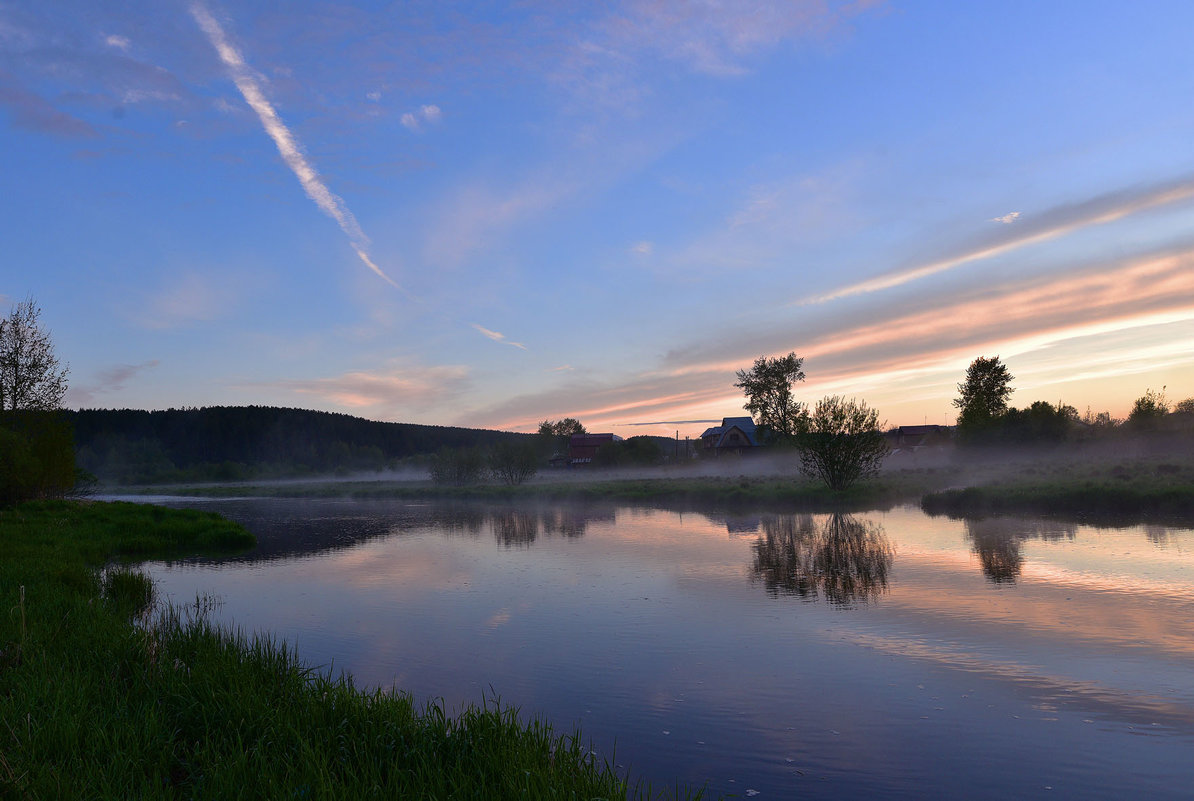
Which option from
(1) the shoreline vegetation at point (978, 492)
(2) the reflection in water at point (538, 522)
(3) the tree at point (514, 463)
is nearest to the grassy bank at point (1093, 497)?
(1) the shoreline vegetation at point (978, 492)

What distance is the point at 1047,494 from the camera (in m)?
31.9

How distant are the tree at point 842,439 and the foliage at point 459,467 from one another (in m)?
44.4

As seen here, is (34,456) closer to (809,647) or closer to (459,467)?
(809,647)

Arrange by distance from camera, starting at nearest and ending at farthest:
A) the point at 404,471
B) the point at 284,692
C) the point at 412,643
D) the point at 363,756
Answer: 1. the point at 363,756
2. the point at 284,692
3. the point at 412,643
4. the point at 404,471

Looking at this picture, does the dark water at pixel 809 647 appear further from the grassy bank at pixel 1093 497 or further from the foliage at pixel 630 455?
the foliage at pixel 630 455

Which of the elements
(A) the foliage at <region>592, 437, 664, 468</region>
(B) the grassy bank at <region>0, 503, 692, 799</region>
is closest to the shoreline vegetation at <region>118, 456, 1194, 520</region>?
(A) the foliage at <region>592, 437, 664, 468</region>

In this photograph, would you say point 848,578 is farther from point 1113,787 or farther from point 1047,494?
point 1047,494

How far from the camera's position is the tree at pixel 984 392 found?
243ft

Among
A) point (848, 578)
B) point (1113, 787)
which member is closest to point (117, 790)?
point (1113, 787)

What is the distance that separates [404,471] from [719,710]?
135m

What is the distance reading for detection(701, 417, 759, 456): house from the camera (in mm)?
88875

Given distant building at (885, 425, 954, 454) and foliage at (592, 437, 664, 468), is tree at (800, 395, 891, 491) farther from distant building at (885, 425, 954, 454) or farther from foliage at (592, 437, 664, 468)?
distant building at (885, 425, 954, 454)

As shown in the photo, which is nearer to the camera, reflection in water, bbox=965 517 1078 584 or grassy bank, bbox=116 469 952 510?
reflection in water, bbox=965 517 1078 584

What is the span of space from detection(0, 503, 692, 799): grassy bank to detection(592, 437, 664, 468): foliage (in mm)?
79955
